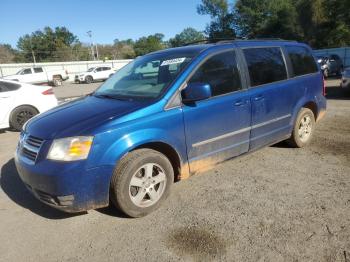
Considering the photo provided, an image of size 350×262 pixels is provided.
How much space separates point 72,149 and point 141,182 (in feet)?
2.68

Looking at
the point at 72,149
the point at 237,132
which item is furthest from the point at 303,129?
the point at 72,149

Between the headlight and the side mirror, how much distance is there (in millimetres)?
1200

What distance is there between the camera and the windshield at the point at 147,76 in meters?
4.11

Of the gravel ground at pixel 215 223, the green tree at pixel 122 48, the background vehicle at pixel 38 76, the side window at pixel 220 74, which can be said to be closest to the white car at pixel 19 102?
the gravel ground at pixel 215 223

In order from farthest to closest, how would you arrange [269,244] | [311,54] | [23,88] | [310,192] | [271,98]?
[23,88], [311,54], [271,98], [310,192], [269,244]

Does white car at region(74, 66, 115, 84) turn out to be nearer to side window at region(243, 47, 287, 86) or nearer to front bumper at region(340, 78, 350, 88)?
front bumper at region(340, 78, 350, 88)

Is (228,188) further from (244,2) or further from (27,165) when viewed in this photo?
(244,2)

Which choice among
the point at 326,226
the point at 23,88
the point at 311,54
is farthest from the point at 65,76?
the point at 326,226

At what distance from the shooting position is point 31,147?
3674mm

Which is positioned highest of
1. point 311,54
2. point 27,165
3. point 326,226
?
point 311,54

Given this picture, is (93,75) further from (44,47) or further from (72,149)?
(44,47)

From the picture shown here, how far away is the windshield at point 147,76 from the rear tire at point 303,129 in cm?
242

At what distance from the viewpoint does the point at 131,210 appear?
3.66 m

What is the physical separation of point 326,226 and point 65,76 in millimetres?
34395
